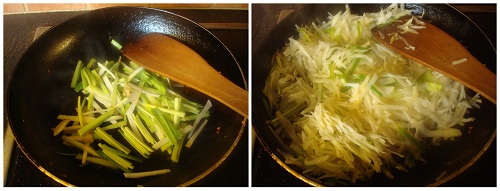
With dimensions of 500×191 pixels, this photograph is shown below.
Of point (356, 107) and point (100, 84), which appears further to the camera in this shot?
point (100, 84)

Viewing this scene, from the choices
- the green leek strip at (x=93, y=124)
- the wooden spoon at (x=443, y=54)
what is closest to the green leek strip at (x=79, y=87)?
the green leek strip at (x=93, y=124)

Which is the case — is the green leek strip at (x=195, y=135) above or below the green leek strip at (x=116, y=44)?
below

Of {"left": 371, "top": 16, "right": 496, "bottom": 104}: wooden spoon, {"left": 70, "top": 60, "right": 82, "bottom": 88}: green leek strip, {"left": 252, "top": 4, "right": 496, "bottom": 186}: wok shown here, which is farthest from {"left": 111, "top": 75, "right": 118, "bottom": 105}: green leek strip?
{"left": 371, "top": 16, "right": 496, "bottom": 104}: wooden spoon

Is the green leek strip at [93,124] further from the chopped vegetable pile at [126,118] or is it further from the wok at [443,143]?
the wok at [443,143]

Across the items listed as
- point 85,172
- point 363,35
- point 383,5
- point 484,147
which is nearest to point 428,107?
point 484,147

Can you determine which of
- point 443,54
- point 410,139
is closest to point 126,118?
point 410,139

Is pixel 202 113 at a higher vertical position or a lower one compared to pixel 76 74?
lower

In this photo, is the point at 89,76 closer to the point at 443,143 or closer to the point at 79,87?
the point at 79,87

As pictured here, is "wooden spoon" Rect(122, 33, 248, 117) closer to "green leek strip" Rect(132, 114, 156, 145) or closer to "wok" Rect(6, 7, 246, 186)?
"wok" Rect(6, 7, 246, 186)
